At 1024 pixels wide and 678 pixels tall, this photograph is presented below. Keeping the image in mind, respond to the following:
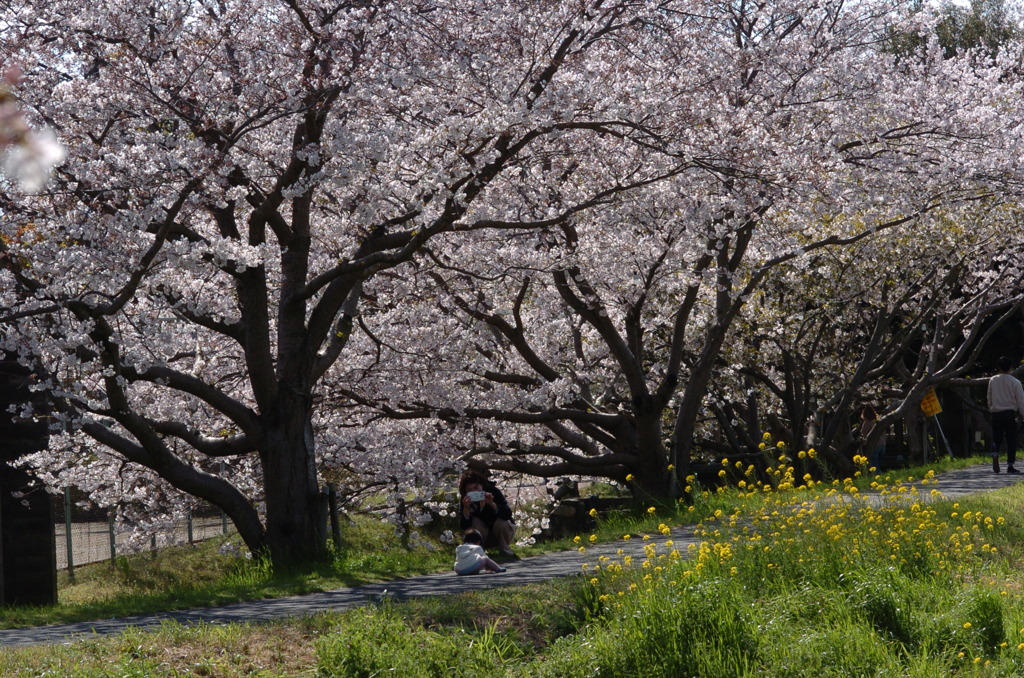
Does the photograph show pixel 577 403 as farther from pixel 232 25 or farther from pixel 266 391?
pixel 232 25

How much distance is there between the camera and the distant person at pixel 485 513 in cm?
1110

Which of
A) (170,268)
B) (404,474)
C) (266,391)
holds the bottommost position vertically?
(404,474)

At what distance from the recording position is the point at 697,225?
1299 cm

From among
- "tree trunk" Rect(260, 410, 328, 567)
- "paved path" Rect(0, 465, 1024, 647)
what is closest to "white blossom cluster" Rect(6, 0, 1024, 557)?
"tree trunk" Rect(260, 410, 328, 567)

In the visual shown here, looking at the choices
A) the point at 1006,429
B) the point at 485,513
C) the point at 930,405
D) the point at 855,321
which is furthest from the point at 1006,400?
the point at 485,513

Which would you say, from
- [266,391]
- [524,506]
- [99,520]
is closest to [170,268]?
[266,391]

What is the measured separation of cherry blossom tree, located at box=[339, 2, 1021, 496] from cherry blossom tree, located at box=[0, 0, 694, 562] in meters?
1.01

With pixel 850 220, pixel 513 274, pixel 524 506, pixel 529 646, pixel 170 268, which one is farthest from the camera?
pixel 524 506

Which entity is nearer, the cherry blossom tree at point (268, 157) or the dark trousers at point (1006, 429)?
the cherry blossom tree at point (268, 157)

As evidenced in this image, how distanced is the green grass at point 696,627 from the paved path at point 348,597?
0.69 metres

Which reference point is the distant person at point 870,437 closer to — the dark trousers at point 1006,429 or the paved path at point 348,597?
the dark trousers at point 1006,429

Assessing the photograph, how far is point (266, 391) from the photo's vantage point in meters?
11.8

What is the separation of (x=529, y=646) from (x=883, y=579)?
2.28 metres

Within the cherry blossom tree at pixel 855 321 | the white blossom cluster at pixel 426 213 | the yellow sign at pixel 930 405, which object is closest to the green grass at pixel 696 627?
the white blossom cluster at pixel 426 213
